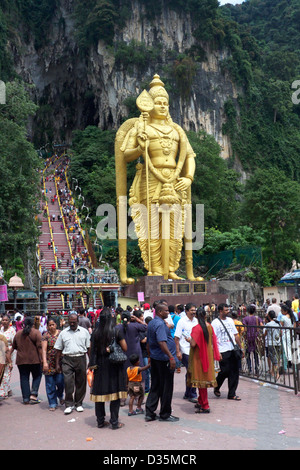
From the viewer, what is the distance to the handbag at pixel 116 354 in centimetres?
501

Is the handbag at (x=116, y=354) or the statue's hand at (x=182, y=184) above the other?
the statue's hand at (x=182, y=184)

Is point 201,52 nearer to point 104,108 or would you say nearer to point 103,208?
point 104,108

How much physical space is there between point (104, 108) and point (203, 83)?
7691 millimetres

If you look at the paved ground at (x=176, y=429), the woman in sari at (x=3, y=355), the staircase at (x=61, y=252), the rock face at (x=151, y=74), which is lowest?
the paved ground at (x=176, y=429)

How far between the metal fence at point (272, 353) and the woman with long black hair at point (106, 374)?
2337 mm

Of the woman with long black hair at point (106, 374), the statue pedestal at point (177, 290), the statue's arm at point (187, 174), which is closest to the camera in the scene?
the woman with long black hair at point (106, 374)

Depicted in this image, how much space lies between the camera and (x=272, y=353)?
279 inches

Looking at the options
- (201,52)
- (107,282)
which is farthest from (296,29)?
(107,282)

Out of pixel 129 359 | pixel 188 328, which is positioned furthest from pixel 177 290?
pixel 129 359

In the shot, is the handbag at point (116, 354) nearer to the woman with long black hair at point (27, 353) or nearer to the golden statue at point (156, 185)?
the woman with long black hair at point (27, 353)

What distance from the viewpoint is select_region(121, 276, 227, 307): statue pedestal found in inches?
628

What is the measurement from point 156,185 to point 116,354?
12500 mm
